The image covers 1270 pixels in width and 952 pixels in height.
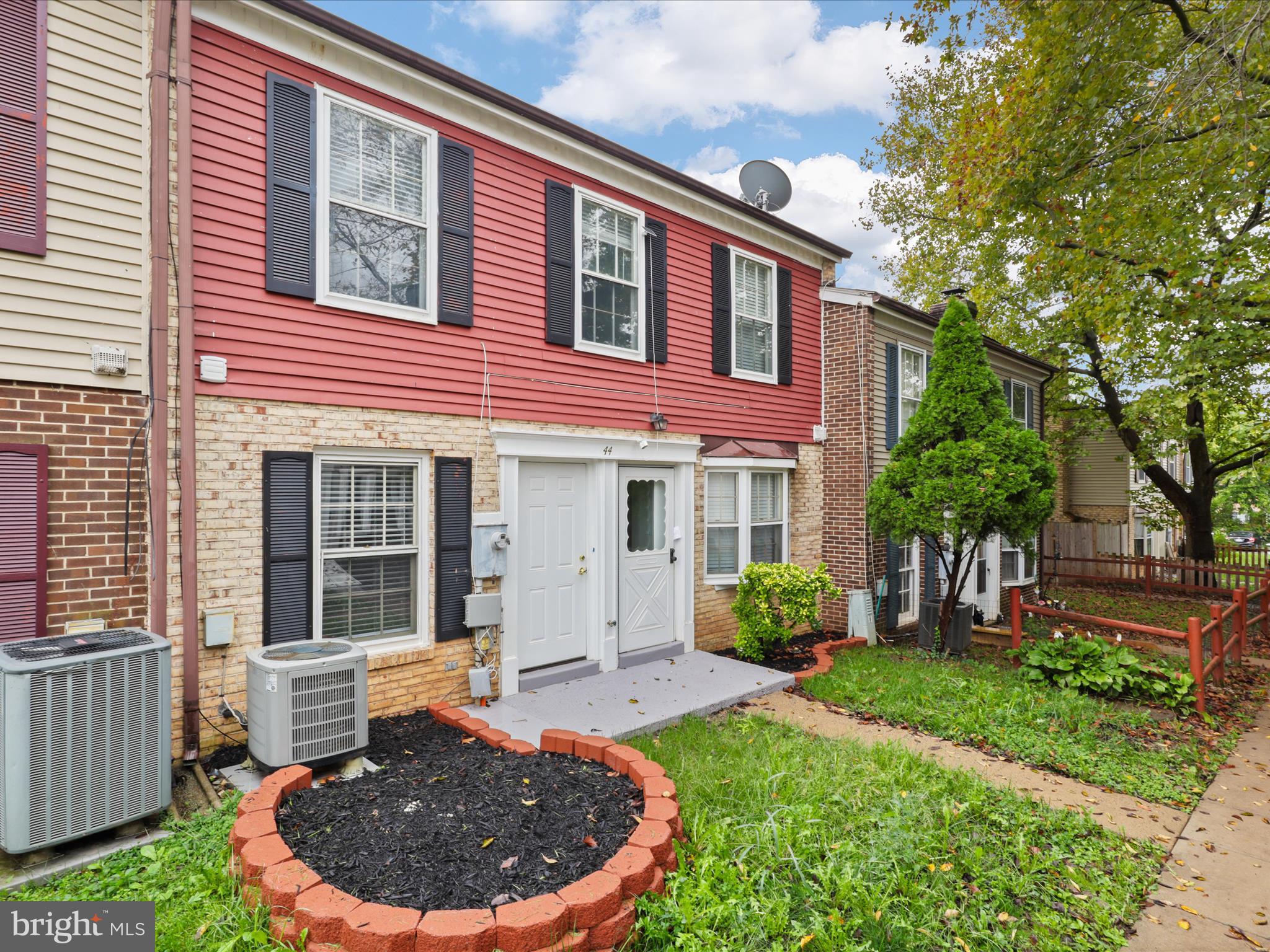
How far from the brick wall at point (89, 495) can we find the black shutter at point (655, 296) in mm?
4924

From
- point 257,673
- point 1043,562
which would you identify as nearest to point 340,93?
point 257,673

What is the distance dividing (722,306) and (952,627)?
5348mm

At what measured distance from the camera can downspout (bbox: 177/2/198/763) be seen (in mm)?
4344

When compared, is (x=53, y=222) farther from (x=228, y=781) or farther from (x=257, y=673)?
(x=228, y=781)

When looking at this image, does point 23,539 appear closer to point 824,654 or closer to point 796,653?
point 796,653

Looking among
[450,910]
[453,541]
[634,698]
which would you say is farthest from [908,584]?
[450,910]

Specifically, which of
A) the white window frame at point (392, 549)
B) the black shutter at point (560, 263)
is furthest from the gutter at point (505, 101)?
the white window frame at point (392, 549)

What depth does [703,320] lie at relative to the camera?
8.31 meters

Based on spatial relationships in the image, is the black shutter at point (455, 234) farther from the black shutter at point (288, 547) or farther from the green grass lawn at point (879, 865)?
the green grass lawn at point (879, 865)

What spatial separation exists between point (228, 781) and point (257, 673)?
751mm

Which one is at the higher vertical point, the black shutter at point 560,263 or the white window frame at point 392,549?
the black shutter at point 560,263

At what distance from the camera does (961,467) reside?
7.61 meters

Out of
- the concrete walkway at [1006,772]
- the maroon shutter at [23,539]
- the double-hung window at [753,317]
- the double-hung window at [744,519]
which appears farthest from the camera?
the double-hung window at [753,317]

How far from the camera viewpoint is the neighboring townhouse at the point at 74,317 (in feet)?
12.9
